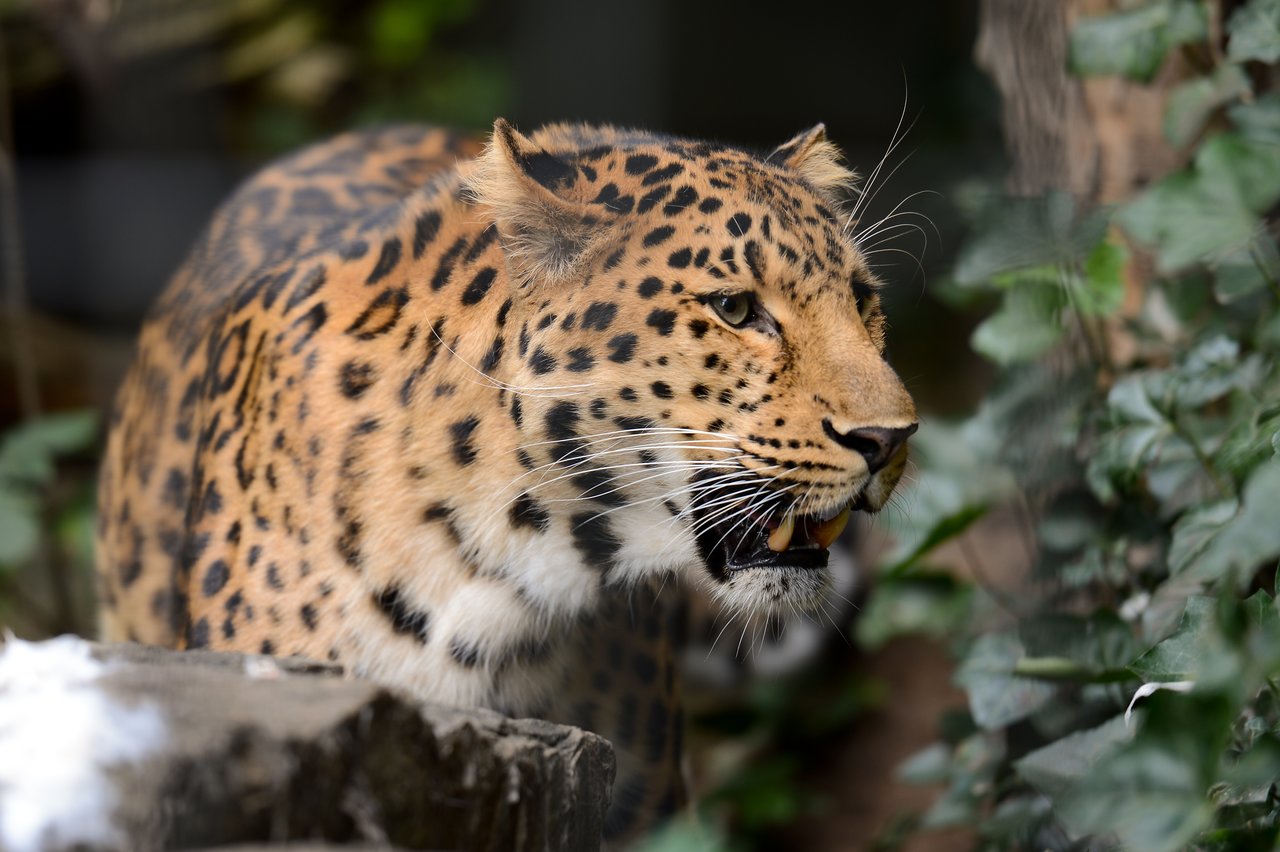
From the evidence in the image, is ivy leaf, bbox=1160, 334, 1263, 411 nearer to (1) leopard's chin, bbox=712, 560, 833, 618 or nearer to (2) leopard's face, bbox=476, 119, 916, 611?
(2) leopard's face, bbox=476, 119, 916, 611

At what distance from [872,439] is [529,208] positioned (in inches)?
29.5

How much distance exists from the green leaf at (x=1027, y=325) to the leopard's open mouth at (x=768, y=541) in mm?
820

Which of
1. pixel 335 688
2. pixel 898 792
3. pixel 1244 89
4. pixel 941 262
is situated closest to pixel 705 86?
pixel 941 262

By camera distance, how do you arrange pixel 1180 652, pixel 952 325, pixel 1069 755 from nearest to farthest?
pixel 1180 652, pixel 1069 755, pixel 952 325

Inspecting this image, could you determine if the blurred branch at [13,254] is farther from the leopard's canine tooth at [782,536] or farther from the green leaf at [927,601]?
the leopard's canine tooth at [782,536]

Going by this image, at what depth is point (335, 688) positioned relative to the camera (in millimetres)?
1899

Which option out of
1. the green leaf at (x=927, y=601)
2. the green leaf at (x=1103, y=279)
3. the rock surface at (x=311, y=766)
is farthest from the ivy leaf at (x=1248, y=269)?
the rock surface at (x=311, y=766)

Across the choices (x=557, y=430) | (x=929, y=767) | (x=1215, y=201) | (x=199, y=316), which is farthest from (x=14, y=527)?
(x=1215, y=201)

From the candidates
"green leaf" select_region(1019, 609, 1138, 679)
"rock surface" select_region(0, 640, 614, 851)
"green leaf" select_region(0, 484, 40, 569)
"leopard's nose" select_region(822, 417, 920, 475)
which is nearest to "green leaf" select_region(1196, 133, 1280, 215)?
"leopard's nose" select_region(822, 417, 920, 475)

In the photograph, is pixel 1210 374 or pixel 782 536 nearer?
pixel 782 536

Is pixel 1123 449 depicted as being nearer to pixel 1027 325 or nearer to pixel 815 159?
pixel 1027 325

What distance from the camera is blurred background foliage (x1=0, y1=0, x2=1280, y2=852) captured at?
2604mm

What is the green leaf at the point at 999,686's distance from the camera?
3057mm

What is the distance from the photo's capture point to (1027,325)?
3207 mm
